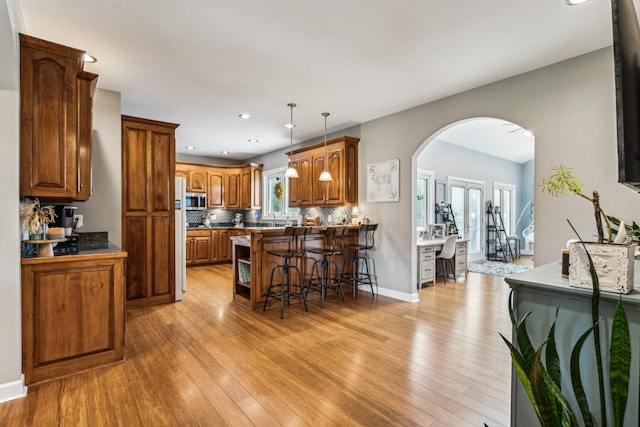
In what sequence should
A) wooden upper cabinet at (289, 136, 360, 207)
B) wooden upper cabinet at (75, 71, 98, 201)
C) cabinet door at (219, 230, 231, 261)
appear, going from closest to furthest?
wooden upper cabinet at (75, 71, 98, 201) < wooden upper cabinet at (289, 136, 360, 207) < cabinet door at (219, 230, 231, 261)

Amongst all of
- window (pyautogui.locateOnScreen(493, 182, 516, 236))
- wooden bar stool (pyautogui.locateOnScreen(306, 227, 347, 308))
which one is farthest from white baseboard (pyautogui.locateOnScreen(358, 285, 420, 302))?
window (pyautogui.locateOnScreen(493, 182, 516, 236))

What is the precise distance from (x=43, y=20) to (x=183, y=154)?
5.71 m

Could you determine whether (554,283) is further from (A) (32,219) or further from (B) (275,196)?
(B) (275,196)

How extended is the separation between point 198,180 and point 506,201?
908 centimetres

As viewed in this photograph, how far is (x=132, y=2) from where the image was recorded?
2309mm

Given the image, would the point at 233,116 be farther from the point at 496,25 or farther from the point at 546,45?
the point at 546,45

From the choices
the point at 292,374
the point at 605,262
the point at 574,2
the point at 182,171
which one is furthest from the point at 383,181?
the point at 182,171

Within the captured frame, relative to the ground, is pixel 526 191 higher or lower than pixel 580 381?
higher

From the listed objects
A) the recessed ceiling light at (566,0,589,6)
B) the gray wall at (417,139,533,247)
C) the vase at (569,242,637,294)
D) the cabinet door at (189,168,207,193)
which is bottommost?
the vase at (569,242,637,294)

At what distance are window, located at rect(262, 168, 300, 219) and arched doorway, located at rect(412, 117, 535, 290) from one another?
9.83 feet

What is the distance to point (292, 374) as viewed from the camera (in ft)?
8.32

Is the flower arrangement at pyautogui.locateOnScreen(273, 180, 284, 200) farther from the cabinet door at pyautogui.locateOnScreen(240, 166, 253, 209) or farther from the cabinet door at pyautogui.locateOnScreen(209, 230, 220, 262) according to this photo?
the cabinet door at pyautogui.locateOnScreen(209, 230, 220, 262)

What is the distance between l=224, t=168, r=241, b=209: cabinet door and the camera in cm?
832

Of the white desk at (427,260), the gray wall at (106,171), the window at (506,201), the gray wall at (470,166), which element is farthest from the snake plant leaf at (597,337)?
the window at (506,201)
